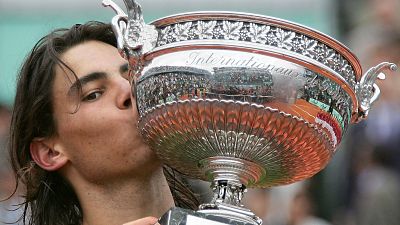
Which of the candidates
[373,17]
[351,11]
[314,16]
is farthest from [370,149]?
[314,16]

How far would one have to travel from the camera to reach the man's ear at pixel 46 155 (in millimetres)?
3641

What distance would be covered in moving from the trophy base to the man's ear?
2.31 feet

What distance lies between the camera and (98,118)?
11.3 feet

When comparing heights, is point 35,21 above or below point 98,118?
above

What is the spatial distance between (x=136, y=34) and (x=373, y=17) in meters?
3.40

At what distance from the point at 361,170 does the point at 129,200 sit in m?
2.58

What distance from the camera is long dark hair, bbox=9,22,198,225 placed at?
3.64 m

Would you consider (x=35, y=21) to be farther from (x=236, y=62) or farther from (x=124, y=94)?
(x=236, y=62)

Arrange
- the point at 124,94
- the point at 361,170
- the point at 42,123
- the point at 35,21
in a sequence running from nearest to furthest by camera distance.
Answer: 1. the point at 124,94
2. the point at 42,123
3. the point at 361,170
4. the point at 35,21

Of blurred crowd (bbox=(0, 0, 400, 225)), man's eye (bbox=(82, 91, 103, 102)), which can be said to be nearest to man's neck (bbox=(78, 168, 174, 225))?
man's eye (bbox=(82, 91, 103, 102))

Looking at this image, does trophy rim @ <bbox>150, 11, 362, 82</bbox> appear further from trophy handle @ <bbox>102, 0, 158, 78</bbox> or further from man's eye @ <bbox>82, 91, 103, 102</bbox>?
man's eye @ <bbox>82, 91, 103, 102</bbox>

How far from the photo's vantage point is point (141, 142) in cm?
343

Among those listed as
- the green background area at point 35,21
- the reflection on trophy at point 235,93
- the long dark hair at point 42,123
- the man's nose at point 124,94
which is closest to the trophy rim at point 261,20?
the reflection on trophy at point 235,93

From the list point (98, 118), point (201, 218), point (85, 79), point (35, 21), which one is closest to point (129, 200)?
point (98, 118)
